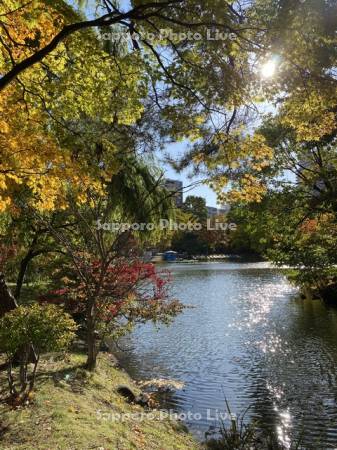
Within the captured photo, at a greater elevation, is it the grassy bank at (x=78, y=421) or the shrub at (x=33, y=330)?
the shrub at (x=33, y=330)

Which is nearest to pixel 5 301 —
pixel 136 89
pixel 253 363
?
pixel 136 89

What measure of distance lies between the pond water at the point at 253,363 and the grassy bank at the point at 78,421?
1.39m

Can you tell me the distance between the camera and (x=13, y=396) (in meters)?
6.08

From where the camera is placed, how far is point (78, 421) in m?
5.75

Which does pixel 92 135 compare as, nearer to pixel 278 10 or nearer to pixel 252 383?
pixel 278 10

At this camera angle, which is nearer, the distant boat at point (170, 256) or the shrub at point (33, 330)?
the shrub at point (33, 330)

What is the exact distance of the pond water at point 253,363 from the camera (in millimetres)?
8445

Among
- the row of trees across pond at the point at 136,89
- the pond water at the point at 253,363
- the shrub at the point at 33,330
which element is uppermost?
the row of trees across pond at the point at 136,89

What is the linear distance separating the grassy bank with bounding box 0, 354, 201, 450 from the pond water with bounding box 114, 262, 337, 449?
139 cm

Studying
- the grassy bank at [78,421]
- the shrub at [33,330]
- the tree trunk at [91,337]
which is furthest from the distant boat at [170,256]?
the shrub at [33,330]

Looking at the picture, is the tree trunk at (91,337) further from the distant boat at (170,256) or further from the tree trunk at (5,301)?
the distant boat at (170,256)

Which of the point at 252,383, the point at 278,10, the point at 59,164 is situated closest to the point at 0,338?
the point at 59,164

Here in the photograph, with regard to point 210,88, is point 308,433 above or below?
below

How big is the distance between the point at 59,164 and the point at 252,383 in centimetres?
732
